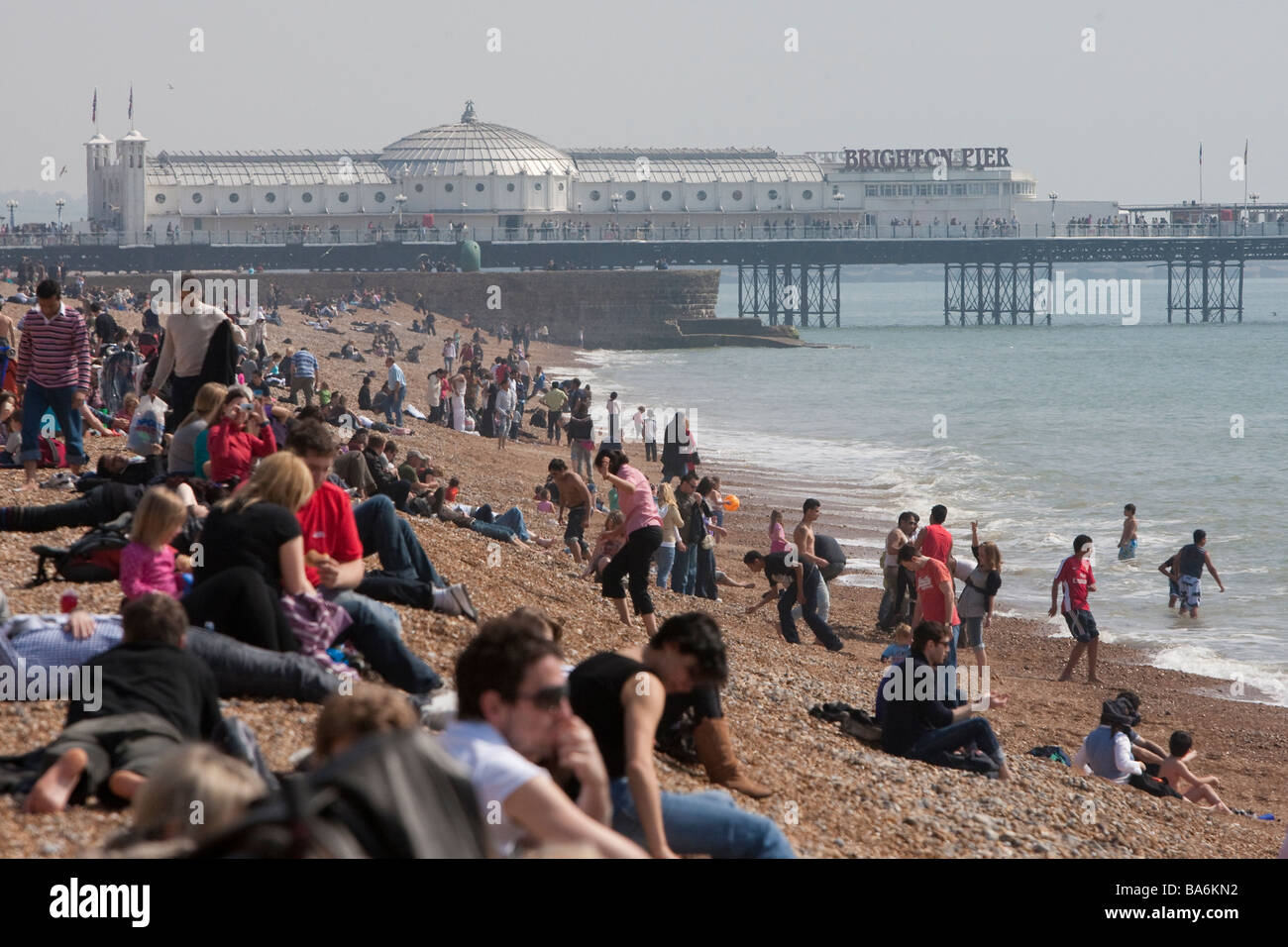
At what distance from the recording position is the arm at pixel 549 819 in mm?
3803

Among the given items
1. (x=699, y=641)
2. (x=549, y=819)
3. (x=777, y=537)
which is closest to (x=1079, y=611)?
(x=777, y=537)

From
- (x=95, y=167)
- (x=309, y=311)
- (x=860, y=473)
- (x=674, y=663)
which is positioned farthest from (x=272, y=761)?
(x=95, y=167)

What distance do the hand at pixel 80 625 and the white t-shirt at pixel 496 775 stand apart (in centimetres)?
279

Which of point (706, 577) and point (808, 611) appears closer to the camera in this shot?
point (808, 611)

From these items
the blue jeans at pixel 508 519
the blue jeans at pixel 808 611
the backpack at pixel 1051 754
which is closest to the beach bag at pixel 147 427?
the blue jeans at pixel 508 519

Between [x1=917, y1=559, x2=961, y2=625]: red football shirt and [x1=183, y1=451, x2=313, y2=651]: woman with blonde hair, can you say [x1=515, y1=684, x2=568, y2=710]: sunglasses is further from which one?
[x1=917, y1=559, x2=961, y2=625]: red football shirt

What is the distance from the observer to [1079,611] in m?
13.2

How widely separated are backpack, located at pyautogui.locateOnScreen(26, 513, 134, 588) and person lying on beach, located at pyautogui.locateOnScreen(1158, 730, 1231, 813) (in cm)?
617

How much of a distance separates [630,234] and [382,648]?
7444 centimetres

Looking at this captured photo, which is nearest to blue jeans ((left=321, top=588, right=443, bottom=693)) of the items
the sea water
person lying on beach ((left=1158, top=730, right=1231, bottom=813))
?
person lying on beach ((left=1158, top=730, right=1231, bottom=813))

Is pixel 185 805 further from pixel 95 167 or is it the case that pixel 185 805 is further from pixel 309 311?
pixel 95 167

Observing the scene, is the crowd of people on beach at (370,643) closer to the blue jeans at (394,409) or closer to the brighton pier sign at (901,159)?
the blue jeans at (394,409)

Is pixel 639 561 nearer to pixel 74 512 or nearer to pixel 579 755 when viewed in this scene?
pixel 74 512
